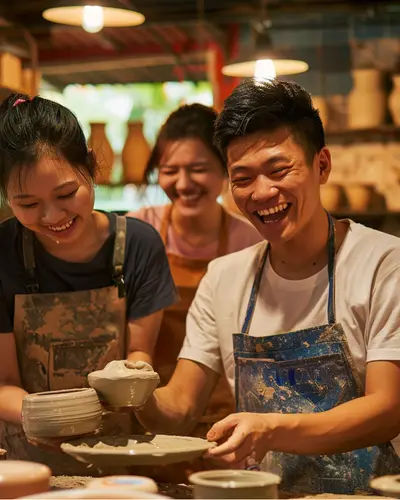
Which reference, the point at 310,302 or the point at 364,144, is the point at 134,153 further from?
the point at 310,302

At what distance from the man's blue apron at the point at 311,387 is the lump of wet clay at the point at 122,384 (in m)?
0.46

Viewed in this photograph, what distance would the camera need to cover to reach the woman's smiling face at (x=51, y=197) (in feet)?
8.77

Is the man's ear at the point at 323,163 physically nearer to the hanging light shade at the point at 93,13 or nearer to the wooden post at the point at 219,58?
the hanging light shade at the point at 93,13

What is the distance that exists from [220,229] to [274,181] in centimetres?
139

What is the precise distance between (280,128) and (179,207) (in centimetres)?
136

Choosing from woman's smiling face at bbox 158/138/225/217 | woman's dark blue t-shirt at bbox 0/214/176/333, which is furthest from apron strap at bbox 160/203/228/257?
woman's dark blue t-shirt at bbox 0/214/176/333

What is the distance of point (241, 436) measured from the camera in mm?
2117

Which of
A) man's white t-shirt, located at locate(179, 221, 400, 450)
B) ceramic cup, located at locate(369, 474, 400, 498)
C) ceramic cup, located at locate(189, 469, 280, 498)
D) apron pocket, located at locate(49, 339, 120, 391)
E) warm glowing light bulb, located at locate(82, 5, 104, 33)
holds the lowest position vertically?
ceramic cup, located at locate(189, 469, 280, 498)

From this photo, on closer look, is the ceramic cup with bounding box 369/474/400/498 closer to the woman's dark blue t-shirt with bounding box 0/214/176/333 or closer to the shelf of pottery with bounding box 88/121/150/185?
the woman's dark blue t-shirt with bounding box 0/214/176/333

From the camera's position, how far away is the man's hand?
2086 millimetres

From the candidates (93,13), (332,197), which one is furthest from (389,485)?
(332,197)

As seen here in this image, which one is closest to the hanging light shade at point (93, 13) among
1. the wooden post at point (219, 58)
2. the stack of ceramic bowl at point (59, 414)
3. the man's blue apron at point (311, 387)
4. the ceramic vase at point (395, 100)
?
the man's blue apron at point (311, 387)

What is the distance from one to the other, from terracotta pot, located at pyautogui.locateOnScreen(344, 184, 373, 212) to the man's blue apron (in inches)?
169

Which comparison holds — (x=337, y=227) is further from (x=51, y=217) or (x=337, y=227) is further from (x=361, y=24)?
(x=361, y=24)
